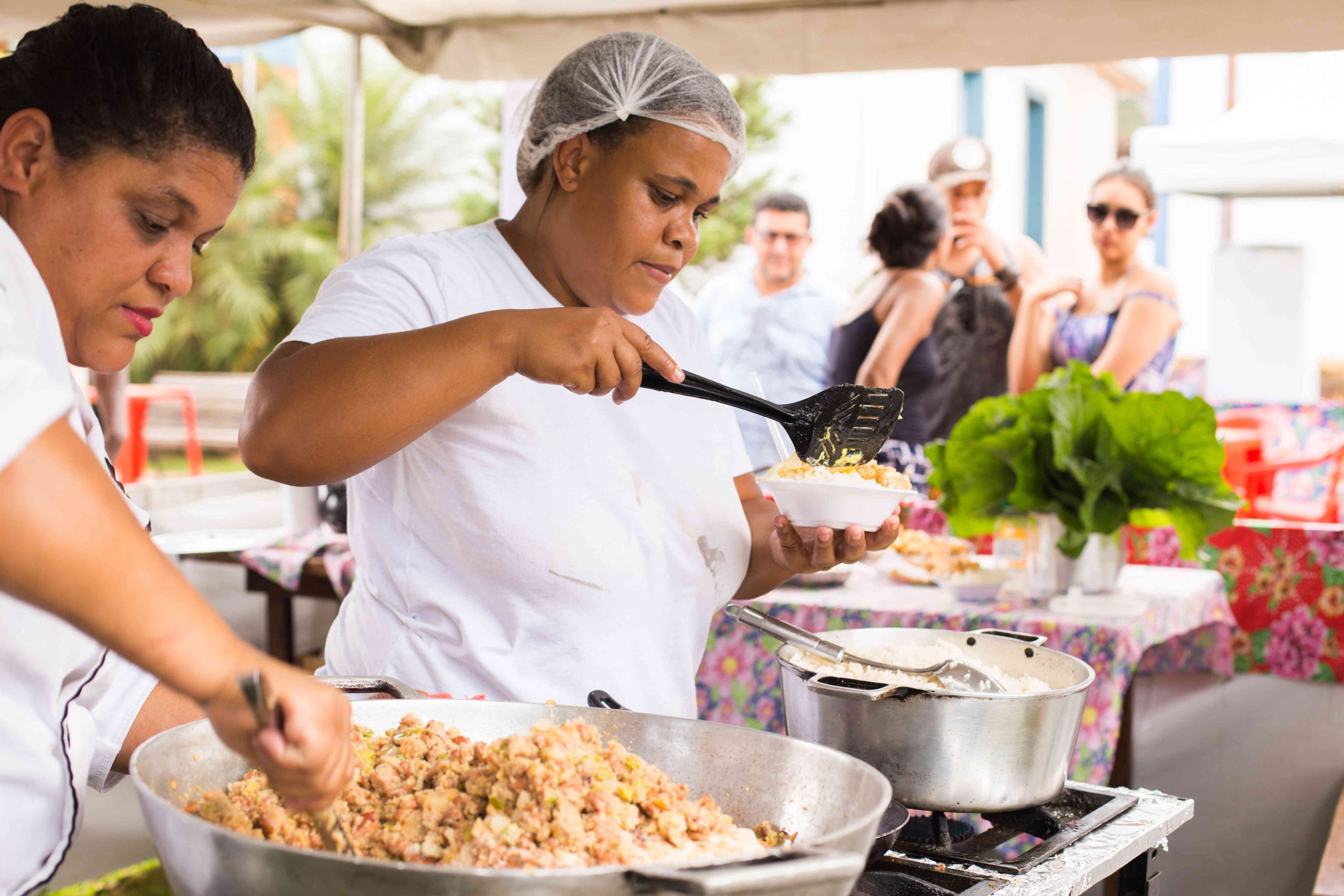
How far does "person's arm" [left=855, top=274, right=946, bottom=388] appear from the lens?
546 centimetres

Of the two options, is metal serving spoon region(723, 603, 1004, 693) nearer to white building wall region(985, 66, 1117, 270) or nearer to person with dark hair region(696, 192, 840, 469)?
person with dark hair region(696, 192, 840, 469)

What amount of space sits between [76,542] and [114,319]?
0.45 m

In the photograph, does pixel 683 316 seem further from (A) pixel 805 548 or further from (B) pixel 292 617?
(B) pixel 292 617

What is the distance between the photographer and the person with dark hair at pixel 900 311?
18.1ft

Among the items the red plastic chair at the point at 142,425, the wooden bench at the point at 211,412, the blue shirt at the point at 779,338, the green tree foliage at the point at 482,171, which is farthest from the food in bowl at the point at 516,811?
the green tree foliage at the point at 482,171

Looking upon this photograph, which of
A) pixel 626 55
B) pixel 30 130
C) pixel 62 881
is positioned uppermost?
pixel 626 55

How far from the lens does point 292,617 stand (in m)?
3.82

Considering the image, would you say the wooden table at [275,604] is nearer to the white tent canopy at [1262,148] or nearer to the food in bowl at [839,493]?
the food in bowl at [839,493]

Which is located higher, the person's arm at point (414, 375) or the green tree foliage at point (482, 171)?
the green tree foliage at point (482, 171)

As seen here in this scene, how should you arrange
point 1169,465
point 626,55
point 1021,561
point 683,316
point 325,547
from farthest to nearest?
point 325,547, point 1021,561, point 1169,465, point 683,316, point 626,55

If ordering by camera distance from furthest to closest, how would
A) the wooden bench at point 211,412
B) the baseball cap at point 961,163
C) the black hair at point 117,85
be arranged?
the wooden bench at point 211,412 → the baseball cap at point 961,163 → the black hair at point 117,85

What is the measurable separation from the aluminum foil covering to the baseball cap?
531 cm

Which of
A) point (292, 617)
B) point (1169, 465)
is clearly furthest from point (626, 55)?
point (292, 617)

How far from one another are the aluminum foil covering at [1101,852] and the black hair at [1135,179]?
4888 millimetres
